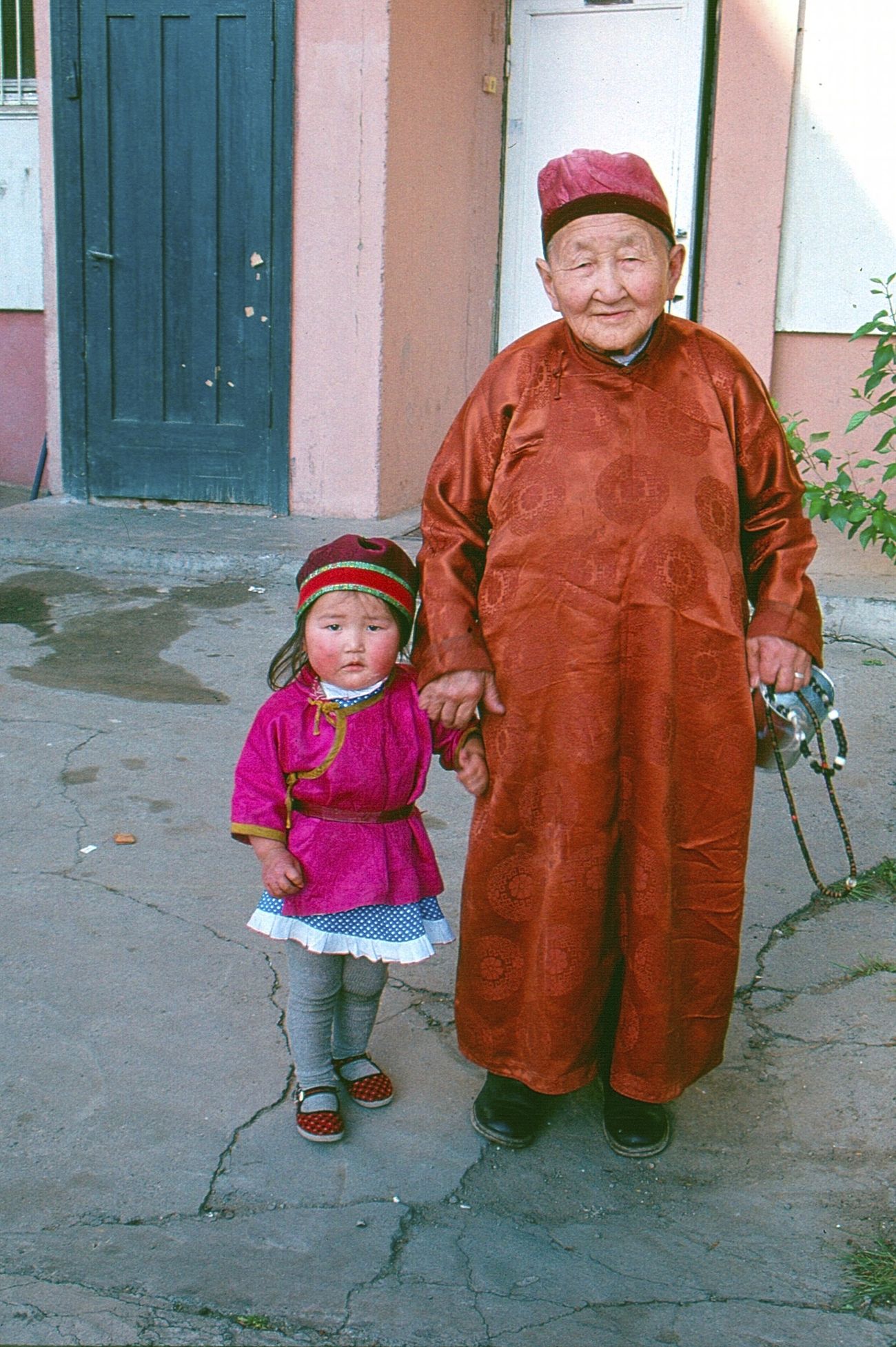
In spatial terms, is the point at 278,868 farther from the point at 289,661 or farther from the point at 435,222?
the point at 435,222

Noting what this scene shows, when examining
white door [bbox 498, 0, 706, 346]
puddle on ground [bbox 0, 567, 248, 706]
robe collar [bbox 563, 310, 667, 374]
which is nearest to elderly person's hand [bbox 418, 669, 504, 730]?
robe collar [bbox 563, 310, 667, 374]

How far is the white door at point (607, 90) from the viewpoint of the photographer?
7.03 metres

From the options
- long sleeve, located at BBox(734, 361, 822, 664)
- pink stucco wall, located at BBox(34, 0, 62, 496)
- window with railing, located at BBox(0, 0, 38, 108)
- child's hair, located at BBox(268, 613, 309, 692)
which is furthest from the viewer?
window with railing, located at BBox(0, 0, 38, 108)

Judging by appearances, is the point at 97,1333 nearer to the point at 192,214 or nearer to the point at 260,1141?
the point at 260,1141

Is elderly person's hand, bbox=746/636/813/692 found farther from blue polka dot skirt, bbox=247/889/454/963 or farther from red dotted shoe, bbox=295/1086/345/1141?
red dotted shoe, bbox=295/1086/345/1141

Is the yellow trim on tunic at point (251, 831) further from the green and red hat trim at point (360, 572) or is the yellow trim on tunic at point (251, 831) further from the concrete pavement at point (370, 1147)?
the concrete pavement at point (370, 1147)

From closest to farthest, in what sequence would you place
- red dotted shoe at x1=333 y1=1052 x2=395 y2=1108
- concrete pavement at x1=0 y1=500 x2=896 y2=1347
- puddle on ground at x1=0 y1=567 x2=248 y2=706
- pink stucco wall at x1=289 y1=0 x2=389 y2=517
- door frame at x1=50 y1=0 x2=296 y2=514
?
concrete pavement at x1=0 y1=500 x2=896 y2=1347
red dotted shoe at x1=333 y1=1052 x2=395 y2=1108
puddle on ground at x1=0 y1=567 x2=248 y2=706
pink stucco wall at x1=289 y1=0 x2=389 y2=517
door frame at x1=50 y1=0 x2=296 y2=514

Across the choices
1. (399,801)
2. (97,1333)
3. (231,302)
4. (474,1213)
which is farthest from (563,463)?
(231,302)

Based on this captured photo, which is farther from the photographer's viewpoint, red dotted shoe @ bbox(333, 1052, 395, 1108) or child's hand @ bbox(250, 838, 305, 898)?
red dotted shoe @ bbox(333, 1052, 395, 1108)

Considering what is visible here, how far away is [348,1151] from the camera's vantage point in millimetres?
2369

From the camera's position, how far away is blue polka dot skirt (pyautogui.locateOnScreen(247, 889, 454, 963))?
2301mm

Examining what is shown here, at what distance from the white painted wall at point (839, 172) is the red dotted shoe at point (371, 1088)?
5447 millimetres

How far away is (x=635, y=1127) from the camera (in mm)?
2387

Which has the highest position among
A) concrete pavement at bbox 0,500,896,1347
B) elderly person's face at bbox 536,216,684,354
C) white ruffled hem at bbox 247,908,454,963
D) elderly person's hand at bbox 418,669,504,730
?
elderly person's face at bbox 536,216,684,354
